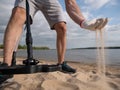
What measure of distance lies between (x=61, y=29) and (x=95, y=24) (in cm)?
91

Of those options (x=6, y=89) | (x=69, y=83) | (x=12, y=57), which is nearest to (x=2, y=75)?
(x=6, y=89)

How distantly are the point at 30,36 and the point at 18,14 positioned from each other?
1.83 feet

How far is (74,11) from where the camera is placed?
474 cm

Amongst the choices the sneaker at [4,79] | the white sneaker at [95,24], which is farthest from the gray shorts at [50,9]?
the sneaker at [4,79]

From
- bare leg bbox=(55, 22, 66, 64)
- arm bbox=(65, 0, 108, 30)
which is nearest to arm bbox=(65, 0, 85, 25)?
arm bbox=(65, 0, 108, 30)

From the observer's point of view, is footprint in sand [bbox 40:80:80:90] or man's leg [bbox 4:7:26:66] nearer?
footprint in sand [bbox 40:80:80:90]

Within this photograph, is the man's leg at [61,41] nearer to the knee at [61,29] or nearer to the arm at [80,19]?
the knee at [61,29]

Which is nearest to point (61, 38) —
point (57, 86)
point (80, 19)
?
point (80, 19)

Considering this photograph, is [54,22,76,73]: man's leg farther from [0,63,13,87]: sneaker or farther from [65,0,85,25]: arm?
[0,63,13,87]: sneaker

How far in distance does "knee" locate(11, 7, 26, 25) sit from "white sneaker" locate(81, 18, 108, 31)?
927 mm

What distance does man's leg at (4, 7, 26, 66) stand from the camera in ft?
14.5

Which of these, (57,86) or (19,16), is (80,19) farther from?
(57,86)

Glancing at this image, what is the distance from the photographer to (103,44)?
14.3 ft

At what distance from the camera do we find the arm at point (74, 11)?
15.0 ft
